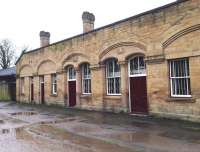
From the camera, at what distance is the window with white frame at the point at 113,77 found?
16938 millimetres

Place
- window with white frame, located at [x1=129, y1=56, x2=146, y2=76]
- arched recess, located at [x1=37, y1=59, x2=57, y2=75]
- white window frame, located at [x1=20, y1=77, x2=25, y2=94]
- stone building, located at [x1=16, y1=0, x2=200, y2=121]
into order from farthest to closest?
1. white window frame, located at [x1=20, y1=77, x2=25, y2=94]
2. arched recess, located at [x1=37, y1=59, x2=57, y2=75]
3. window with white frame, located at [x1=129, y1=56, x2=146, y2=76]
4. stone building, located at [x1=16, y1=0, x2=200, y2=121]

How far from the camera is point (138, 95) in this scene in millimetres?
15492

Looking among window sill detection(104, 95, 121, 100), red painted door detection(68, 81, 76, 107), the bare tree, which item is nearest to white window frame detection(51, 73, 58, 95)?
red painted door detection(68, 81, 76, 107)

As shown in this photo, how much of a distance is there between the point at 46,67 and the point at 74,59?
17.1ft

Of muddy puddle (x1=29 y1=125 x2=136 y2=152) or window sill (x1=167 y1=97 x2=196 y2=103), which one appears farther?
window sill (x1=167 y1=97 x2=196 y2=103)

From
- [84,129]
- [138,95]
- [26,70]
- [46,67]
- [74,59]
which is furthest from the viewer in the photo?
[26,70]

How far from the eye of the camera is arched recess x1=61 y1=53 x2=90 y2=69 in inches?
774

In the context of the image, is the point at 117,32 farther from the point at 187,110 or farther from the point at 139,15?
the point at 187,110

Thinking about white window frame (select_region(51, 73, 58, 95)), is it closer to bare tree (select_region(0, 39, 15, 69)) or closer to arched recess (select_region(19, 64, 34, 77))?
arched recess (select_region(19, 64, 34, 77))

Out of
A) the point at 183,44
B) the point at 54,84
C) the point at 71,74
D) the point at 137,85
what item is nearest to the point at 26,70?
the point at 54,84

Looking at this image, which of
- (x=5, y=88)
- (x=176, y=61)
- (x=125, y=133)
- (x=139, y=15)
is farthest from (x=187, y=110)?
(x=5, y=88)

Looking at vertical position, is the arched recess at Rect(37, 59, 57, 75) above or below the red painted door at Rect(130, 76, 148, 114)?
above

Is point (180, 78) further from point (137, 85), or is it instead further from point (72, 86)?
point (72, 86)

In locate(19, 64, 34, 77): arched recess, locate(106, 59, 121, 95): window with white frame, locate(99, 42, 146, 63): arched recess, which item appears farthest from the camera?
locate(19, 64, 34, 77): arched recess
